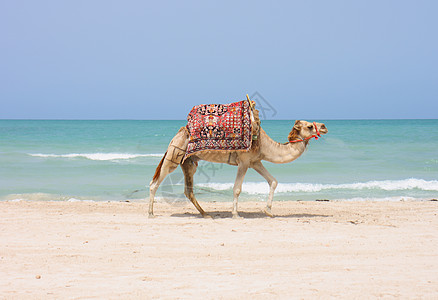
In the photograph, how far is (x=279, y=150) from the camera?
353 inches

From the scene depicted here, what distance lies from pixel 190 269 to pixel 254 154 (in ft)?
12.5

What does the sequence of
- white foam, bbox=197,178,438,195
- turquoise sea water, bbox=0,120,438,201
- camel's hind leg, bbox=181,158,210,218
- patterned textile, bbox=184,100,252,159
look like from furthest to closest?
1. white foam, bbox=197,178,438,195
2. turquoise sea water, bbox=0,120,438,201
3. camel's hind leg, bbox=181,158,210,218
4. patterned textile, bbox=184,100,252,159

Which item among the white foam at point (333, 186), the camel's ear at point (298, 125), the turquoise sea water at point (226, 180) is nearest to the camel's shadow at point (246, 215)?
the turquoise sea water at point (226, 180)

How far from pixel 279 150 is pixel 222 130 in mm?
1245

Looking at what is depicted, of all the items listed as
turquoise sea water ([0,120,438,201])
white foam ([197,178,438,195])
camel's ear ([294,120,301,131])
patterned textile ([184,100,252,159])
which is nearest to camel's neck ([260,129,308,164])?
camel's ear ([294,120,301,131])

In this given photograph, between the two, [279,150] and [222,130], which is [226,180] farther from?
[222,130]

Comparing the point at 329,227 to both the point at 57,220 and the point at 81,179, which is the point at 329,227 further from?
the point at 81,179

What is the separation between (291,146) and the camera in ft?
29.4

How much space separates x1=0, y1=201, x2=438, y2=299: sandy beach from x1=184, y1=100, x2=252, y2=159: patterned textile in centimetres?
140

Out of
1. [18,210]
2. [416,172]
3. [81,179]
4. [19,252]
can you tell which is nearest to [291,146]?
[19,252]

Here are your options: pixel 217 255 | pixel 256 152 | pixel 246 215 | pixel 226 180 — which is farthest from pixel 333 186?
pixel 217 255

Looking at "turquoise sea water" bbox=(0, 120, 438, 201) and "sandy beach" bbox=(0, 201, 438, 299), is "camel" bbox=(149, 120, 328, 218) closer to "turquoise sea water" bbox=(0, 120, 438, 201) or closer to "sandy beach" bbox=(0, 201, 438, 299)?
"sandy beach" bbox=(0, 201, 438, 299)

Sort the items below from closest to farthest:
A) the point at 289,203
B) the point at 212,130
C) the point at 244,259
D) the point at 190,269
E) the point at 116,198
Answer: the point at 190,269
the point at 244,259
the point at 212,130
the point at 289,203
the point at 116,198

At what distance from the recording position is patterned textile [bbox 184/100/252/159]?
8.49m
